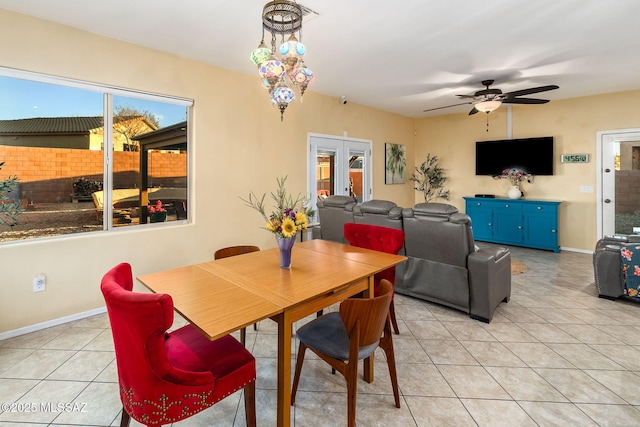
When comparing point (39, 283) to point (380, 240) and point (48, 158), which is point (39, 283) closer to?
point (48, 158)

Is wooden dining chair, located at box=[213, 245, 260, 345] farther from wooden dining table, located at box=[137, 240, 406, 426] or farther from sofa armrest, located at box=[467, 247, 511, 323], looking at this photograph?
sofa armrest, located at box=[467, 247, 511, 323]

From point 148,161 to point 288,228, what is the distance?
2421 mm

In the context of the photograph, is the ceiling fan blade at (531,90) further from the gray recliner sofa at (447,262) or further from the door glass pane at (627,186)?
the door glass pane at (627,186)

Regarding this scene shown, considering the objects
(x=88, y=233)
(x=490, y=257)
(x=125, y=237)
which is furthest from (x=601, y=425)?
(x=88, y=233)

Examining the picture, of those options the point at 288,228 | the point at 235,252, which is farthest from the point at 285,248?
the point at 235,252

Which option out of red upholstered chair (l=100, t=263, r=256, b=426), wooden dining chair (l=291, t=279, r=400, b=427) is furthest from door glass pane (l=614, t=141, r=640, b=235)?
red upholstered chair (l=100, t=263, r=256, b=426)

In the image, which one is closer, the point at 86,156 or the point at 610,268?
the point at 86,156

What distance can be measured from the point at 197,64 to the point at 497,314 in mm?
4258

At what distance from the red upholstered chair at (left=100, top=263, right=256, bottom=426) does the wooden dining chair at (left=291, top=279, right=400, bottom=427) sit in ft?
1.37

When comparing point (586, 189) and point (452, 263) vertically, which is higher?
point (586, 189)

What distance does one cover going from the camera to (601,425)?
68.4 inches

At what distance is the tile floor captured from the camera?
1.82 meters

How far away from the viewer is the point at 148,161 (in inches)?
140

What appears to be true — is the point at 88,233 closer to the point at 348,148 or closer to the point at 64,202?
the point at 64,202
